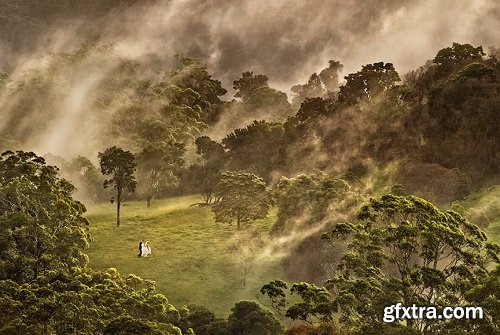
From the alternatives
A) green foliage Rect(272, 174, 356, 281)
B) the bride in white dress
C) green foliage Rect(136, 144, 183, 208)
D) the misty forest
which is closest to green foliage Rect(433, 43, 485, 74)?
the misty forest

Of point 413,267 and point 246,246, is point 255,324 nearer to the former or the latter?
point 413,267

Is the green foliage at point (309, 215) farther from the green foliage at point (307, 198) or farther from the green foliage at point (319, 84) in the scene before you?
the green foliage at point (319, 84)

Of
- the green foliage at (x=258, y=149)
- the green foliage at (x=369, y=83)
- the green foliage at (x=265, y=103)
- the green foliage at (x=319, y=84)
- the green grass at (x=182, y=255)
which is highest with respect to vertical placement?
the green foliage at (x=319, y=84)

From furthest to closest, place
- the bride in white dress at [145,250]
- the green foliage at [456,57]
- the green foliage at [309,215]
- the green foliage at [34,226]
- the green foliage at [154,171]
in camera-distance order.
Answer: the green foliage at [154,171], the green foliage at [456,57], the bride in white dress at [145,250], the green foliage at [309,215], the green foliage at [34,226]

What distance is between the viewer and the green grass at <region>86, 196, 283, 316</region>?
54.0m

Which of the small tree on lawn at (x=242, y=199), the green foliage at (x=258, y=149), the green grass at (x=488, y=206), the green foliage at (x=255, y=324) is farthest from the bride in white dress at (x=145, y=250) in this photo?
the green grass at (x=488, y=206)

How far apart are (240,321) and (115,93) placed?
112908 millimetres

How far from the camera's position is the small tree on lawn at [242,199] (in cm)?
6794

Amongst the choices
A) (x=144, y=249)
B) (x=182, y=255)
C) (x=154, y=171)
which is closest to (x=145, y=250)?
(x=144, y=249)

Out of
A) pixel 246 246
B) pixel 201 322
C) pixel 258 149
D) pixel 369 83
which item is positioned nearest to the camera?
pixel 201 322

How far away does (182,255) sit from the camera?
62.3m

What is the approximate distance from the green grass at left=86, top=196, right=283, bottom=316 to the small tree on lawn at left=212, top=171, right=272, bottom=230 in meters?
1.68

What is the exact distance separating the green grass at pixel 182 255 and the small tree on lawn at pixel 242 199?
1679mm

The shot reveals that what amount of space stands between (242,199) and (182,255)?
1093cm
